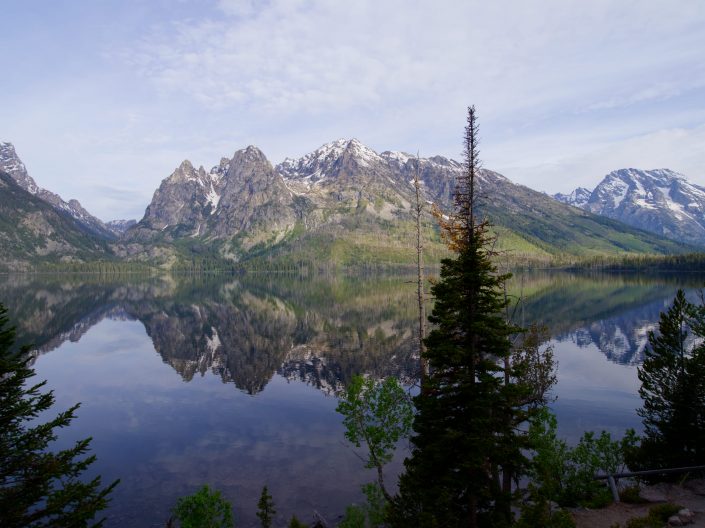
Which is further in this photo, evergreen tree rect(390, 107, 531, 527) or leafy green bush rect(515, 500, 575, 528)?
evergreen tree rect(390, 107, 531, 527)

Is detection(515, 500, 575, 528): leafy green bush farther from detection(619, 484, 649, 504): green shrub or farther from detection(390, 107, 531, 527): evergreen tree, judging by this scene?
detection(619, 484, 649, 504): green shrub

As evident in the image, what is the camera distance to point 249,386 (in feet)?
242

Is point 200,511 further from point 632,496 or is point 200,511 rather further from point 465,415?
point 632,496

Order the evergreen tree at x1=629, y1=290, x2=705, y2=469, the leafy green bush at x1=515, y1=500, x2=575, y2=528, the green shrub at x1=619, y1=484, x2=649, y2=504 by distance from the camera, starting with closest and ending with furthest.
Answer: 1. the leafy green bush at x1=515, y1=500, x2=575, y2=528
2. the green shrub at x1=619, y1=484, x2=649, y2=504
3. the evergreen tree at x1=629, y1=290, x2=705, y2=469

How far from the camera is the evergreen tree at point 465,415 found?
789 inches

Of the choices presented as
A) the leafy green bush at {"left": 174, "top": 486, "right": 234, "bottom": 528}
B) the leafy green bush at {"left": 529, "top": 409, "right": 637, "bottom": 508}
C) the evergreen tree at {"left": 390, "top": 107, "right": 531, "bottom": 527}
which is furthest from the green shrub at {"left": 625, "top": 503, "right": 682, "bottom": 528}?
the leafy green bush at {"left": 174, "top": 486, "right": 234, "bottom": 528}

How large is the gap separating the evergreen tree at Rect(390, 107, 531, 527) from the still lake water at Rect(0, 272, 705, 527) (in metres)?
15.9

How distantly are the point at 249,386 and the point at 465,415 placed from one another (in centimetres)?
A: 5903

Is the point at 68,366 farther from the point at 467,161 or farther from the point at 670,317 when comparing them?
the point at 670,317

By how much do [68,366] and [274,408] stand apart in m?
52.4

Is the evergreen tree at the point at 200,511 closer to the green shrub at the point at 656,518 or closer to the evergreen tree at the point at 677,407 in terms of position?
the green shrub at the point at 656,518

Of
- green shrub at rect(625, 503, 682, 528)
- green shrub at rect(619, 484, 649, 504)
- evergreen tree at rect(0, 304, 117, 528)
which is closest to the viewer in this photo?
evergreen tree at rect(0, 304, 117, 528)

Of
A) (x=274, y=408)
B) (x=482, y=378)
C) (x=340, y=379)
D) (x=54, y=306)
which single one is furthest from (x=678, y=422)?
(x=54, y=306)

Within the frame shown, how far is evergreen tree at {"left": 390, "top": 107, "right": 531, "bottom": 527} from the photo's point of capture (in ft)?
65.8
